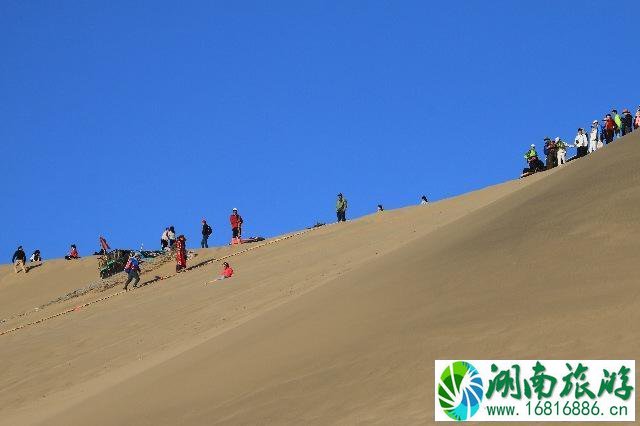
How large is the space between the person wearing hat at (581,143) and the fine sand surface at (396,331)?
29.3ft

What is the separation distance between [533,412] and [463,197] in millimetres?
19714

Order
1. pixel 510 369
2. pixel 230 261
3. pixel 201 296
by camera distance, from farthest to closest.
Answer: pixel 230 261 → pixel 201 296 → pixel 510 369

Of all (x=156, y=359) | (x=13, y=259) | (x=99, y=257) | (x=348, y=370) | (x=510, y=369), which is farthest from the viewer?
(x=13, y=259)

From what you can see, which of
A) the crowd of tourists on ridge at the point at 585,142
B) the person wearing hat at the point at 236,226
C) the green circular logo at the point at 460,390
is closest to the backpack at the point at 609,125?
the crowd of tourists on ridge at the point at 585,142

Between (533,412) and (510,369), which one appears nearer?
(533,412)

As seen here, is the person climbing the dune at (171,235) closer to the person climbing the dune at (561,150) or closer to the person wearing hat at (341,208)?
the person wearing hat at (341,208)

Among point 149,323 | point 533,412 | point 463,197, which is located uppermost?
point 463,197

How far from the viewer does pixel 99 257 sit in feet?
114

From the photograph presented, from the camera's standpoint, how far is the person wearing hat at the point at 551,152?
27453 mm

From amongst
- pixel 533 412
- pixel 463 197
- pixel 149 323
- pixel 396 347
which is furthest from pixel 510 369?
pixel 463 197

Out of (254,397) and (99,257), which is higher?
(99,257)

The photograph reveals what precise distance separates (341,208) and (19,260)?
39.3ft

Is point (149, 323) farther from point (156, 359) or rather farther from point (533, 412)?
point (533, 412)

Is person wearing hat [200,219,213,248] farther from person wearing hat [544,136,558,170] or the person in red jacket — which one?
person wearing hat [544,136,558,170]
